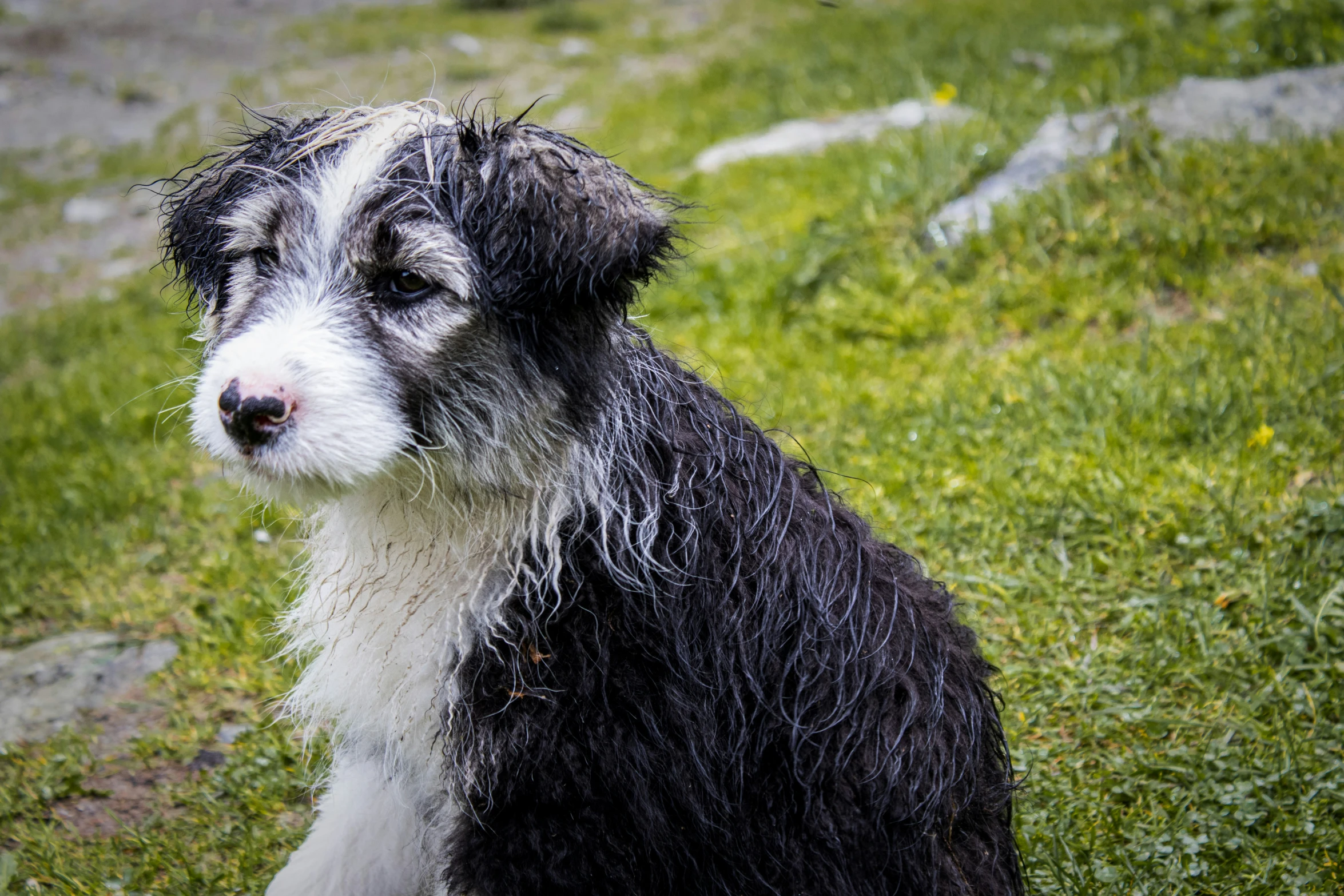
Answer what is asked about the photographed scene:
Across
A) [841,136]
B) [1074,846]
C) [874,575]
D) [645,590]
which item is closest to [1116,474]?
[1074,846]

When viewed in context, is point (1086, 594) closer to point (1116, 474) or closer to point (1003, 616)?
point (1003, 616)

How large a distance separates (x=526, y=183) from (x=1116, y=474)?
116 inches

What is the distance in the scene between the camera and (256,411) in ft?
6.46

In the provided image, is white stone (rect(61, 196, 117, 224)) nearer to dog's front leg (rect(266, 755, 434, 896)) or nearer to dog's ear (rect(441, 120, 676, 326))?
dog's front leg (rect(266, 755, 434, 896))

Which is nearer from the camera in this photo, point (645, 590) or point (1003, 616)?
point (645, 590)

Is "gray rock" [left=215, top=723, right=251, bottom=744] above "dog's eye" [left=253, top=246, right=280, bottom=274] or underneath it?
underneath

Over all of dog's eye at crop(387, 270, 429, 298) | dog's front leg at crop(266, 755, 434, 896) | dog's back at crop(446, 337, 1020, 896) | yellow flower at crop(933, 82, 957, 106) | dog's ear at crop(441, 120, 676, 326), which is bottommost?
dog's front leg at crop(266, 755, 434, 896)

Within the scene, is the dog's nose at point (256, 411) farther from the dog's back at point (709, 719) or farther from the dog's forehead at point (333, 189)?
the dog's back at point (709, 719)

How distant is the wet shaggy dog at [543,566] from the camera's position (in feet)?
7.04

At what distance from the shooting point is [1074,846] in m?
2.98

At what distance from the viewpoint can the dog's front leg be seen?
2531 millimetres

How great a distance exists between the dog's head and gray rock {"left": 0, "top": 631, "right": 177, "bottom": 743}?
217cm

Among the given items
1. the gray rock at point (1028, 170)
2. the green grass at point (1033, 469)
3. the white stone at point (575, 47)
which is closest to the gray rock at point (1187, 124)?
the gray rock at point (1028, 170)

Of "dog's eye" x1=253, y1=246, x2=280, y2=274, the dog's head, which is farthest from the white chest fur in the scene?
"dog's eye" x1=253, y1=246, x2=280, y2=274
